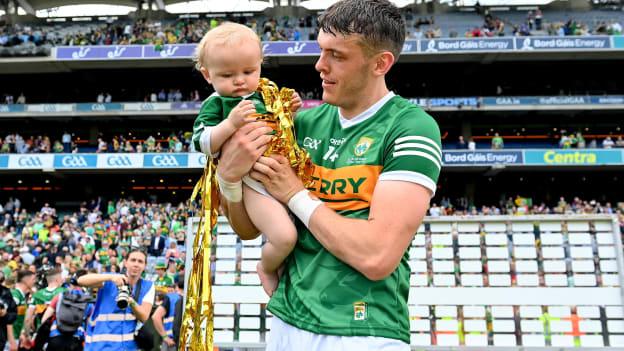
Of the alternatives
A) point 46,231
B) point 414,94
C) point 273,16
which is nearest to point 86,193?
point 46,231

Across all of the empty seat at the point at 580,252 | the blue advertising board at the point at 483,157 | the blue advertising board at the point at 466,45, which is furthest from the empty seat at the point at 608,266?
the blue advertising board at the point at 466,45

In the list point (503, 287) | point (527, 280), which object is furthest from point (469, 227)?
point (527, 280)

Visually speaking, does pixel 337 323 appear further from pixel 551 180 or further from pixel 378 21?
pixel 551 180

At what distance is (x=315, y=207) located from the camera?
1.83 metres

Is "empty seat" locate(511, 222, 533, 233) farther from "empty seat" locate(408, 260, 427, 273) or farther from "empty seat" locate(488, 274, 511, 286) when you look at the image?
"empty seat" locate(408, 260, 427, 273)

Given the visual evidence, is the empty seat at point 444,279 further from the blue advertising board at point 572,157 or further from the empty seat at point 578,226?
the blue advertising board at point 572,157

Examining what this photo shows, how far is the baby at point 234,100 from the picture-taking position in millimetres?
1993

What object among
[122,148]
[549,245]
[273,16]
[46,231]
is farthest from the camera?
[273,16]

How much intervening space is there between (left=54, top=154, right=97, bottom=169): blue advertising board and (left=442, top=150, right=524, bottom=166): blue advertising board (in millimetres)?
18495

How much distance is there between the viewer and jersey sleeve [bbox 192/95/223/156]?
83.7 inches

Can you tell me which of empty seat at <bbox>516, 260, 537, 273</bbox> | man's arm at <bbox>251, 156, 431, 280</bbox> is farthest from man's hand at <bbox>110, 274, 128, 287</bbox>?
man's arm at <bbox>251, 156, 431, 280</bbox>

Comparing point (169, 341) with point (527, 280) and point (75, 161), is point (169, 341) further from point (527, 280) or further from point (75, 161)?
point (75, 161)

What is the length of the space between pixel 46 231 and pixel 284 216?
2193 centimetres

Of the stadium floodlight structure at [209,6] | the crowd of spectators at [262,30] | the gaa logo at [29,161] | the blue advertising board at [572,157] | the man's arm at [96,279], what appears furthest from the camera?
the stadium floodlight structure at [209,6]
